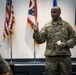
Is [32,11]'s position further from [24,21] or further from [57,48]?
[57,48]

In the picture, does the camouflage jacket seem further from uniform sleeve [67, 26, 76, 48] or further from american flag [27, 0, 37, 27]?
american flag [27, 0, 37, 27]

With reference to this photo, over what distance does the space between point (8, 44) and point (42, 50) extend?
0.77m

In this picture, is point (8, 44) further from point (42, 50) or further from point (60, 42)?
point (60, 42)

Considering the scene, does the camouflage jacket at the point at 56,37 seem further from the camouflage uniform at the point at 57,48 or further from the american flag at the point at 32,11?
the american flag at the point at 32,11

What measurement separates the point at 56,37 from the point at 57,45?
0.12 m

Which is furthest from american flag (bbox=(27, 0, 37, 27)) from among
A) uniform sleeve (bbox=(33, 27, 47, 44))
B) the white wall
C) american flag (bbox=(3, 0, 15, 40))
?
uniform sleeve (bbox=(33, 27, 47, 44))

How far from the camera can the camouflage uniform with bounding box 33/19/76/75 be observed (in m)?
3.26

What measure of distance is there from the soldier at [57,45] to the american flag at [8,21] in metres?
1.54

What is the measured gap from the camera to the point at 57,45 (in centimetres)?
324

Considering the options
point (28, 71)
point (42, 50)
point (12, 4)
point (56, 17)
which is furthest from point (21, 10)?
point (56, 17)

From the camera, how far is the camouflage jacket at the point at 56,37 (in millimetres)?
3258

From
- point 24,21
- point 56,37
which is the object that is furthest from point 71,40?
point 24,21

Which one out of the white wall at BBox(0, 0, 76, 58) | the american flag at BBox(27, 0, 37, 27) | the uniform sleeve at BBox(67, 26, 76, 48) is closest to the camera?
the uniform sleeve at BBox(67, 26, 76, 48)

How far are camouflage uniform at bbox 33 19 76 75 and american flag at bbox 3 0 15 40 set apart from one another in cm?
154
